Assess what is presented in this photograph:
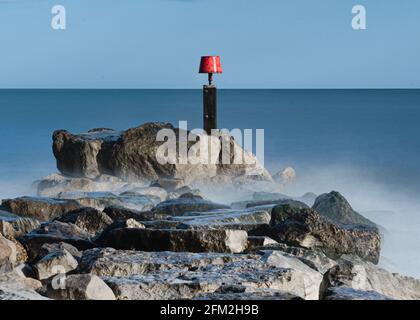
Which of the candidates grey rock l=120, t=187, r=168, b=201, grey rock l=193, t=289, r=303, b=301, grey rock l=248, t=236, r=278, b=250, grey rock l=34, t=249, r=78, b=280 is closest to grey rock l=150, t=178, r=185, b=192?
grey rock l=120, t=187, r=168, b=201

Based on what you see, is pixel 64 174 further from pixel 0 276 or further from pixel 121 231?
pixel 0 276

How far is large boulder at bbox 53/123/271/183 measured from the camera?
11.0 meters

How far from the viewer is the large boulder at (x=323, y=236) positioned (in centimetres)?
632

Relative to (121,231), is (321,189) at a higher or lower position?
lower

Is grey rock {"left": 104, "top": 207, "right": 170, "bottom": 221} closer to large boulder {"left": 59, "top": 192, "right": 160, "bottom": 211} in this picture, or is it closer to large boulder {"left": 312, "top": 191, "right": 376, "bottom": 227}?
large boulder {"left": 59, "top": 192, "right": 160, "bottom": 211}

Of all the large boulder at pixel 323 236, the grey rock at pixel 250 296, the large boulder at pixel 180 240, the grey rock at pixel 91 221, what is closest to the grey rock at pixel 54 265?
the large boulder at pixel 180 240

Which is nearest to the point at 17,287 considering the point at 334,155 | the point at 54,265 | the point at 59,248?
the point at 54,265

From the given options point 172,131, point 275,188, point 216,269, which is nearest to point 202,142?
point 172,131

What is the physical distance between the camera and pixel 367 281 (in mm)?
5398

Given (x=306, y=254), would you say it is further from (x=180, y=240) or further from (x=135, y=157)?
(x=135, y=157)

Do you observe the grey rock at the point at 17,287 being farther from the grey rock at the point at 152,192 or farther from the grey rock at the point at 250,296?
the grey rock at the point at 152,192
